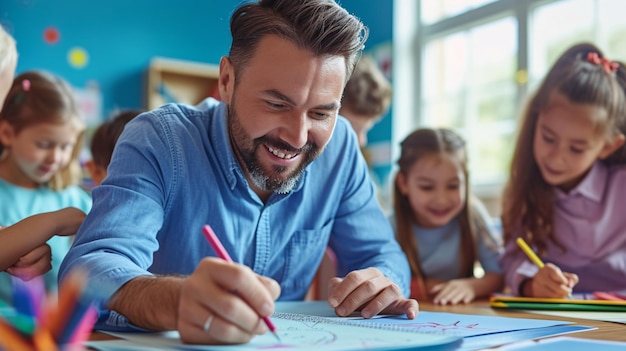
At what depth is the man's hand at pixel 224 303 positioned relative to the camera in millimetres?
620

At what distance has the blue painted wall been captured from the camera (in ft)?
13.9

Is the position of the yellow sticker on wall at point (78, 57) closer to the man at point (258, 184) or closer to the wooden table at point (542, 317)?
the man at point (258, 184)

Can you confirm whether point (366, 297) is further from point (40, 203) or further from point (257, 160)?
point (40, 203)

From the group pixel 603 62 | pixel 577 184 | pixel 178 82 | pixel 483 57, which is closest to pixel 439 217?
pixel 577 184

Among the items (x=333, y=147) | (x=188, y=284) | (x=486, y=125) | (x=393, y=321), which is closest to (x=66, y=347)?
(x=188, y=284)

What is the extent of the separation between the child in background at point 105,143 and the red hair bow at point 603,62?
1170mm

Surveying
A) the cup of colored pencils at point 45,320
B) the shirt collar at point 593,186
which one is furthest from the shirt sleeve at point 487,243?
the cup of colored pencils at point 45,320

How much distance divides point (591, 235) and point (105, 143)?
1253mm

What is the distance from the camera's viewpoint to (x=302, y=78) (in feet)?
3.26

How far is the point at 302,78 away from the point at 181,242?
1.18ft

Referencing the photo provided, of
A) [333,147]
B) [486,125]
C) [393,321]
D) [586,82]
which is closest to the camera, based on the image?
[393,321]

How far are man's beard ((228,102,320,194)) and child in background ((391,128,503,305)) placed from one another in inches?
26.2

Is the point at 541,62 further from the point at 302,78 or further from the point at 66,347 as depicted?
the point at 66,347

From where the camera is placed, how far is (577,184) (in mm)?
1631
